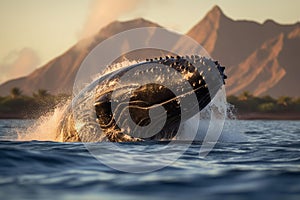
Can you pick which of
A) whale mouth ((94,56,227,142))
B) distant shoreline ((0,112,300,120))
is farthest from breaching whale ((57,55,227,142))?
distant shoreline ((0,112,300,120))

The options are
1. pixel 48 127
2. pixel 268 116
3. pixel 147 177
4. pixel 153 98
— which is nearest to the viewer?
pixel 147 177

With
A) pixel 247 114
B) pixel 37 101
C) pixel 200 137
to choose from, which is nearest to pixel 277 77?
pixel 247 114

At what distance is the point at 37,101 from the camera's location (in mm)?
65188

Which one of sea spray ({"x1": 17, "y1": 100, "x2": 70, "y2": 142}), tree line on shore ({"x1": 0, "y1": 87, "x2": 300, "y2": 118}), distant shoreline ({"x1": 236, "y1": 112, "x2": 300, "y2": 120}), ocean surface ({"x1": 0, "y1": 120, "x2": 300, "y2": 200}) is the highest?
tree line on shore ({"x1": 0, "y1": 87, "x2": 300, "y2": 118})

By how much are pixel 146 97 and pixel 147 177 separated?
3381mm

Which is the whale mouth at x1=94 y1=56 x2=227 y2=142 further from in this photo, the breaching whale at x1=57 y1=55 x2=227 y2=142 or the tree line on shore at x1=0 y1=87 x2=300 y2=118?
the tree line on shore at x1=0 y1=87 x2=300 y2=118

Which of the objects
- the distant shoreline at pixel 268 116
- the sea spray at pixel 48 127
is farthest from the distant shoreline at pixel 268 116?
the sea spray at pixel 48 127

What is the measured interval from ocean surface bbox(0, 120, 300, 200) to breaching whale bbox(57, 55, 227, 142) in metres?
1.27

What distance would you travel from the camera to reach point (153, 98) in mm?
8391

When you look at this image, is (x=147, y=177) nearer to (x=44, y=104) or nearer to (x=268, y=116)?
(x=44, y=104)

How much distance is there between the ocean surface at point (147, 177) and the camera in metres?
4.35

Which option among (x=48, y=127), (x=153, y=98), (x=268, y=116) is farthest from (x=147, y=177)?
(x=268, y=116)

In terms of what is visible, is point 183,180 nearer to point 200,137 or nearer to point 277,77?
point 200,137

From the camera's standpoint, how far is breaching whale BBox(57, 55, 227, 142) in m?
8.05
